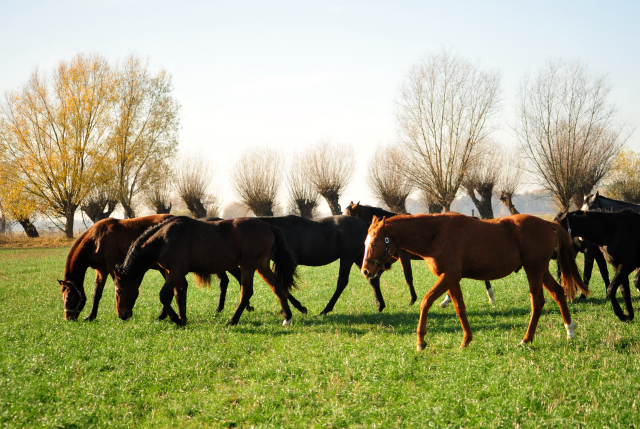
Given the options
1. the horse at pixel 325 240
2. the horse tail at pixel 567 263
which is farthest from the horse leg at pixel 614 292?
the horse at pixel 325 240

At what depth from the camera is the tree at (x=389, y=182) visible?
47844 millimetres

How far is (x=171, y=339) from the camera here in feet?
24.2

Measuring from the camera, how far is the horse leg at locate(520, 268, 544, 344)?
6520mm

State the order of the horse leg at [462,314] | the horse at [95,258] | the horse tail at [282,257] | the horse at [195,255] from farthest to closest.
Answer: the horse at [95,258]
the horse tail at [282,257]
the horse at [195,255]
the horse leg at [462,314]

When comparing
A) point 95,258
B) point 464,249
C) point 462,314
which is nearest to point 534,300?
point 462,314

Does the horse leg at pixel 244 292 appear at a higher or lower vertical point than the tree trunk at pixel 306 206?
lower

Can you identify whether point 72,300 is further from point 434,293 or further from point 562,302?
point 562,302

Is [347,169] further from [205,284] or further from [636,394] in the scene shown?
[636,394]

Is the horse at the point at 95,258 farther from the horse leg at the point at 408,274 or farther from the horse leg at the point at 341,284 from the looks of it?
the horse leg at the point at 408,274

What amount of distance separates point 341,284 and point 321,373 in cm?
479

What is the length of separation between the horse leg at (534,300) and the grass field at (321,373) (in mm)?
180

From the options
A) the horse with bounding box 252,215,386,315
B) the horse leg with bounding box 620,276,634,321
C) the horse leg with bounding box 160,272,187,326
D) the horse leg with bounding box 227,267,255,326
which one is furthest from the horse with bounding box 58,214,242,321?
the horse leg with bounding box 620,276,634,321

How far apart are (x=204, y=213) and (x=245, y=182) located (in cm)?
699

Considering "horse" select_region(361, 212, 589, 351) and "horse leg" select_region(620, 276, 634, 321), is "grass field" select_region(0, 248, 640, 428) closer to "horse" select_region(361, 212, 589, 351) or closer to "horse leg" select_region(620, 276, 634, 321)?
"horse leg" select_region(620, 276, 634, 321)
